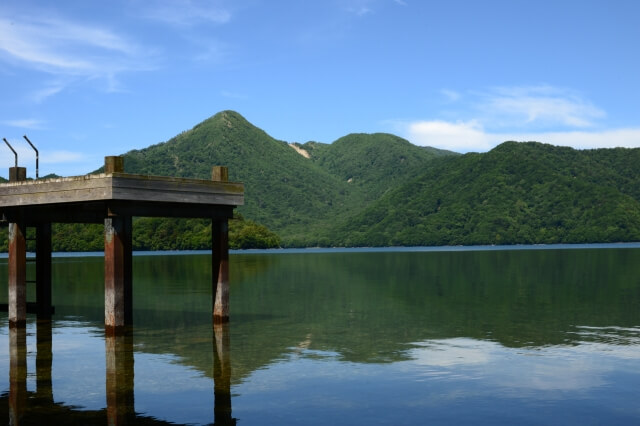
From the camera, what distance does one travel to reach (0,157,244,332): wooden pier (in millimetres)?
25578

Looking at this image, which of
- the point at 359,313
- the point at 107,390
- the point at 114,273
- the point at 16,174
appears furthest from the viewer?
the point at 359,313

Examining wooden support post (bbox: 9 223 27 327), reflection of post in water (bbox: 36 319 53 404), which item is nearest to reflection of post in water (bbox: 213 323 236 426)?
reflection of post in water (bbox: 36 319 53 404)

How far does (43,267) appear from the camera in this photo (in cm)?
3344

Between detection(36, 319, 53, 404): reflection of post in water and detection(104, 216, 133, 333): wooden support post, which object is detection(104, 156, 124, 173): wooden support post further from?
detection(36, 319, 53, 404): reflection of post in water

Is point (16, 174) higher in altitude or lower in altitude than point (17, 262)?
higher

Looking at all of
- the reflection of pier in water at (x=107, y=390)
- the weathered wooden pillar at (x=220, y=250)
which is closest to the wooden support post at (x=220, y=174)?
the weathered wooden pillar at (x=220, y=250)

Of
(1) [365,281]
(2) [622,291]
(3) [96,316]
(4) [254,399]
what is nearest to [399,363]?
(4) [254,399]

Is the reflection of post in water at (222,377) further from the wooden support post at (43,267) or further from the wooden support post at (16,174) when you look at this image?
the wooden support post at (16,174)

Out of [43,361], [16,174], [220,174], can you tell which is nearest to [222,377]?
[43,361]

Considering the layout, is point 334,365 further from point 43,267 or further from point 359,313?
point 43,267

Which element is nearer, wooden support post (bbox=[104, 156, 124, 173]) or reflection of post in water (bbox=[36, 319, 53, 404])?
reflection of post in water (bbox=[36, 319, 53, 404])

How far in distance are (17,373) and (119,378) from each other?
121 inches

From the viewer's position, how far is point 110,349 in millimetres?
24578

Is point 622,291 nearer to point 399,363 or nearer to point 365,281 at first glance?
point 365,281
